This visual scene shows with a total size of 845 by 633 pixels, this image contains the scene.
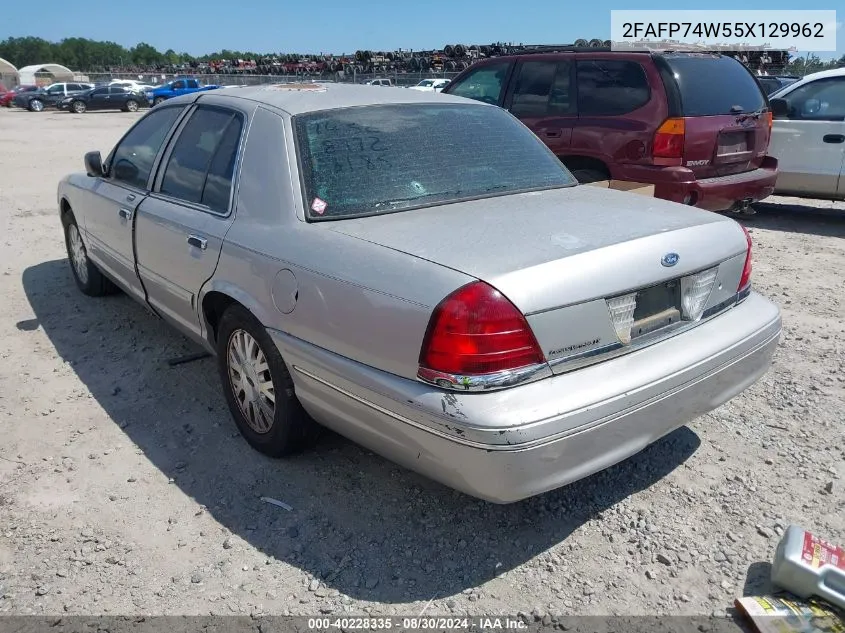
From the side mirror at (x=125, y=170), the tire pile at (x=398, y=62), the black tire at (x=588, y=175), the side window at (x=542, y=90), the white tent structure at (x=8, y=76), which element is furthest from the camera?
the white tent structure at (x=8, y=76)

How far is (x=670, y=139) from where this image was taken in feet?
20.4

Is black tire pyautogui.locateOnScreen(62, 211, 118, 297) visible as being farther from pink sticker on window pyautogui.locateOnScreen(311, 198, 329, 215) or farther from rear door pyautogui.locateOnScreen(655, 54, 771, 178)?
rear door pyautogui.locateOnScreen(655, 54, 771, 178)

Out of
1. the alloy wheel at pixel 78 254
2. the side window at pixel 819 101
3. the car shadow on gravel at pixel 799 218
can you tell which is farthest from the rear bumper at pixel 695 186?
the alloy wheel at pixel 78 254

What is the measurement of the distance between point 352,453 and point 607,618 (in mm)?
1436

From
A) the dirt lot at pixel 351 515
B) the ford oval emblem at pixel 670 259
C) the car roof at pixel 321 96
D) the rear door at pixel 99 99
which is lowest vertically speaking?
the dirt lot at pixel 351 515

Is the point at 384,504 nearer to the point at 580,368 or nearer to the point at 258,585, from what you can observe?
the point at 258,585

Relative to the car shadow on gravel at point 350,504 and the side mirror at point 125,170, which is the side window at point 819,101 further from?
the side mirror at point 125,170

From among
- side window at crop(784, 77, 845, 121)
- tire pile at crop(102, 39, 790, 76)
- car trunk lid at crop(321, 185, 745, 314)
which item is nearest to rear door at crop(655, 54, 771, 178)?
side window at crop(784, 77, 845, 121)

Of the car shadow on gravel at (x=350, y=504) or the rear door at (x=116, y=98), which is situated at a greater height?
the rear door at (x=116, y=98)

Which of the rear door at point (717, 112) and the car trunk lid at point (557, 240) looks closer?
the car trunk lid at point (557, 240)

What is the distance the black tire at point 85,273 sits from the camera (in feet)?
18.1

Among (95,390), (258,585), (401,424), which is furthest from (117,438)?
(401,424)

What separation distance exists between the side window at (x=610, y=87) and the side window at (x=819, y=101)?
2732 millimetres

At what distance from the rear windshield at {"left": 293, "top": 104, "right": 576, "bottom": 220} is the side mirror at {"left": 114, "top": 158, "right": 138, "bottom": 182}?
1622 millimetres
